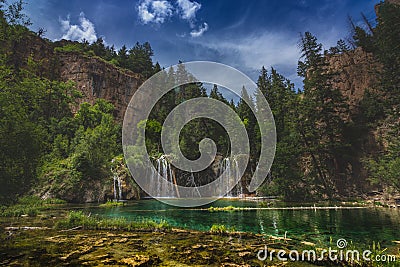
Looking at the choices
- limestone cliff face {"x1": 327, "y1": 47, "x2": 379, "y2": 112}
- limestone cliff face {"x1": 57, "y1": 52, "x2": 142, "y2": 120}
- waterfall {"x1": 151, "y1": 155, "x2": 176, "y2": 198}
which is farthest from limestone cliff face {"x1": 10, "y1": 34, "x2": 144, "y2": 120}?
limestone cliff face {"x1": 327, "y1": 47, "x2": 379, "y2": 112}

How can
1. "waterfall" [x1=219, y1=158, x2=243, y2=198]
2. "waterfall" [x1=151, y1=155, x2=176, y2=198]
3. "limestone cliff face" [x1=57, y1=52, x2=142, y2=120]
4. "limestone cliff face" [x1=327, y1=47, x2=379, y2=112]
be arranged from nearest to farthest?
1. "limestone cliff face" [x1=327, y1=47, x2=379, y2=112]
2. "waterfall" [x1=151, y1=155, x2=176, y2=198]
3. "waterfall" [x1=219, y1=158, x2=243, y2=198]
4. "limestone cliff face" [x1=57, y1=52, x2=142, y2=120]

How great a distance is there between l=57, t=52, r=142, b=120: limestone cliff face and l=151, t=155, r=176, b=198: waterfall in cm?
2134

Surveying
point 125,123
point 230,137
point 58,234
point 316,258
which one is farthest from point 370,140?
point 125,123

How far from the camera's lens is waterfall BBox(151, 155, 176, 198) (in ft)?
110

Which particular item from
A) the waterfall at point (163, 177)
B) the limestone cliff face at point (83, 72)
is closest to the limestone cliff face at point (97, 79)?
the limestone cliff face at point (83, 72)

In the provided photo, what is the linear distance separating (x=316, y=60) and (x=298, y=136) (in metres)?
10.8

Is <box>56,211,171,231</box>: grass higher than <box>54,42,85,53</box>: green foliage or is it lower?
lower

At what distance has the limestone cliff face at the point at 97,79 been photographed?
47438 millimetres

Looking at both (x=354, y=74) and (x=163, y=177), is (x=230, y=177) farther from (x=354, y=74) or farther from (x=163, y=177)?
(x=354, y=74)

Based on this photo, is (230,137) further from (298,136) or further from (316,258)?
(316,258)

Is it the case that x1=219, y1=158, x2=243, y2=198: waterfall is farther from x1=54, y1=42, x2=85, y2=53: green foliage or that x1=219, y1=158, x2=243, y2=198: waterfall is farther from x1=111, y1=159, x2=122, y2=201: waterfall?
x1=54, y1=42, x2=85, y2=53: green foliage

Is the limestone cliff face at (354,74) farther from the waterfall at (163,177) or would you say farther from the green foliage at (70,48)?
the green foliage at (70,48)

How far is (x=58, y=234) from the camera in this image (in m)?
8.70

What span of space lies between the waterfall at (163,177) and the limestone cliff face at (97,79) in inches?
840
